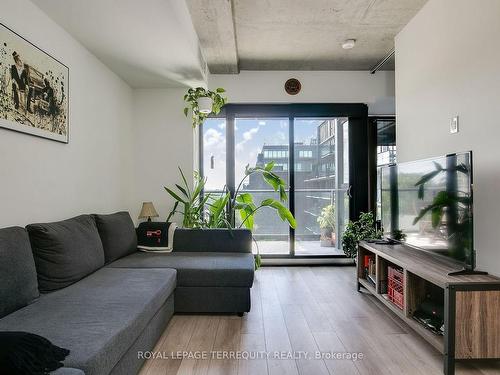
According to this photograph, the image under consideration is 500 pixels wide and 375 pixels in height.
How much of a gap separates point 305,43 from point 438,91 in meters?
1.57

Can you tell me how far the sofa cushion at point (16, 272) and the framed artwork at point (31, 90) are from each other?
70cm

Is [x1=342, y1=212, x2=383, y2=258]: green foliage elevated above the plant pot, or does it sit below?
below

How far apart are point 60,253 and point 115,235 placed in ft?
2.59

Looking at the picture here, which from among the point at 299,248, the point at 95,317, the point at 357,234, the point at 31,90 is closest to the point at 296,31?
the point at 357,234

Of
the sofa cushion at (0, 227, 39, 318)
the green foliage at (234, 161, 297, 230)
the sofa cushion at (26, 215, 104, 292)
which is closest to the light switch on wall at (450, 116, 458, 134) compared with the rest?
the green foliage at (234, 161, 297, 230)

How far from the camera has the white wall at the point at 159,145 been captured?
390 cm

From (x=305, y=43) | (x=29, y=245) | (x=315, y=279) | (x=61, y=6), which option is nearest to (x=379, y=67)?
(x=305, y=43)

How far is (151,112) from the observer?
12.9 ft

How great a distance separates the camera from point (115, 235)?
278 cm

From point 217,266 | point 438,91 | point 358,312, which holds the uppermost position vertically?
point 438,91

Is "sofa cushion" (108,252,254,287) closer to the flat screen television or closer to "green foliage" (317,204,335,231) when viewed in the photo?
the flat screen television

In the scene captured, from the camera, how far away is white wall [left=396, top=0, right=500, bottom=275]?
2059 millimetres

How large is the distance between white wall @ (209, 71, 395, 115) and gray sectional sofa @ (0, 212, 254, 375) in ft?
6.78

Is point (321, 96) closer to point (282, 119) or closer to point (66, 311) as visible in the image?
point (282, 119)
